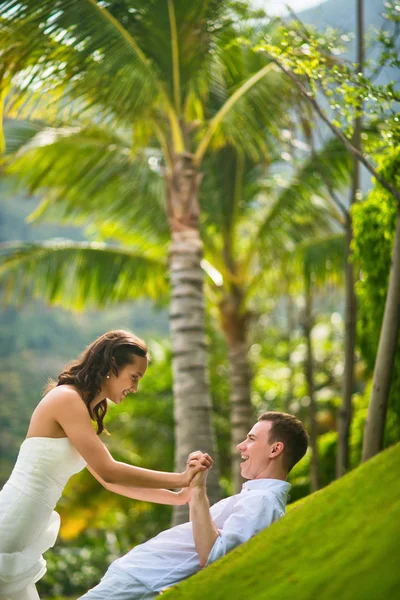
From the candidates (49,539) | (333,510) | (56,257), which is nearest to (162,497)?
(49,539)

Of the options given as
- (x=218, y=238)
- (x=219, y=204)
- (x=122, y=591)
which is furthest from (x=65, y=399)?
(x=218, y=238)

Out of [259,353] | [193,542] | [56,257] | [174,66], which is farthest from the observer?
[259,353]

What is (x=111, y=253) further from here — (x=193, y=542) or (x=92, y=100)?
(x=193, y=542)

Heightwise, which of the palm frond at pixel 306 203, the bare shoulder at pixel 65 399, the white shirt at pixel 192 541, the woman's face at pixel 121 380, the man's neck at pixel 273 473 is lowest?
the white shirt at pixel 192 541

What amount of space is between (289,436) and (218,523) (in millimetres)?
556

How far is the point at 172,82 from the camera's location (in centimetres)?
798

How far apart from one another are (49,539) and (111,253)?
8.37m

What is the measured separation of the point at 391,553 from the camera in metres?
2.45

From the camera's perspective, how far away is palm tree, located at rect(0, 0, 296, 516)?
691 centimetres

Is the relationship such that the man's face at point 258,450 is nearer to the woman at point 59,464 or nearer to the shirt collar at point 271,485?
the shirt collar at point 271,485

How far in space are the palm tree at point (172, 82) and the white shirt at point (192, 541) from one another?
12.6 feet

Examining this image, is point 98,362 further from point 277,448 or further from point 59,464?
point 277,448

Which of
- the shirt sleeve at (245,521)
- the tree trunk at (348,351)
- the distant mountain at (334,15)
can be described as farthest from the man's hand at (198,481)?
the distant mountain at (334,15)

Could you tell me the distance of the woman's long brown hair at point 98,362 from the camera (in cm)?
364
